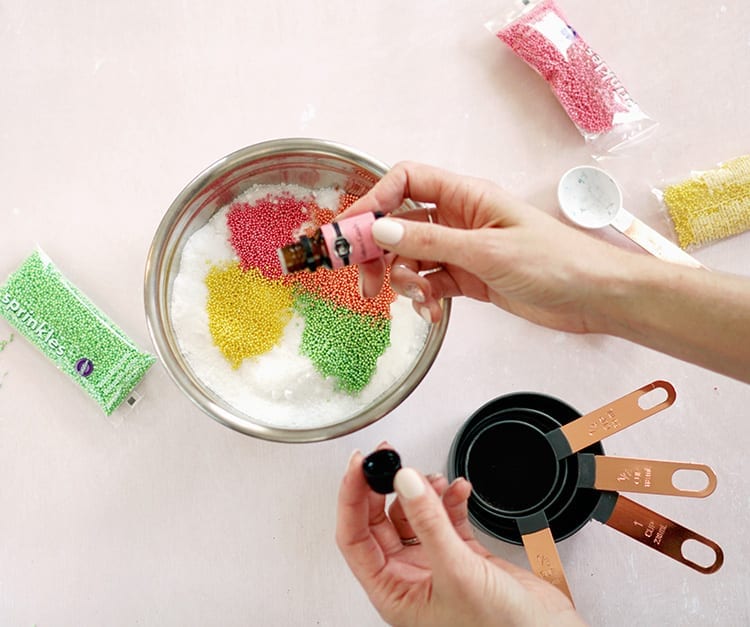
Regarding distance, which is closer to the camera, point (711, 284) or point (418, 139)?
point (711, 284)

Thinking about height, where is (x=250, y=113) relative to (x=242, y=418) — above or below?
above

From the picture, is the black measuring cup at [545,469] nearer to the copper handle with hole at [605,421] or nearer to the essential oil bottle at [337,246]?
the copper handle with hole at [605,421]

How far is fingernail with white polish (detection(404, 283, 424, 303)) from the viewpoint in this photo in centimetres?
86

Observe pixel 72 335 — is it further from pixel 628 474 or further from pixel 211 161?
pixel 628 474

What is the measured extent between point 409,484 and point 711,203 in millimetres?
716

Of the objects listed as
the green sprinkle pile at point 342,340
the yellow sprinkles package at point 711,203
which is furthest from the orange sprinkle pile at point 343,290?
the yellow sprinkles package at point 711,203

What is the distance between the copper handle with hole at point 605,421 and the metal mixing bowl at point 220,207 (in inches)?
9.0

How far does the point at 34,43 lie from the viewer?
1.06m

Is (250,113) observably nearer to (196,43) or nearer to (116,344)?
(196,43)

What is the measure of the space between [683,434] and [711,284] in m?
0.39

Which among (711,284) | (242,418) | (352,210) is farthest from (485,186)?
(242,418)

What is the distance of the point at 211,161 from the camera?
105 cm

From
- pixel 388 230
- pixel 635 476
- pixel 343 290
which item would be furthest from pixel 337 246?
pixel 635 476

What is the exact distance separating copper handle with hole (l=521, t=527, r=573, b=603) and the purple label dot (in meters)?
0.67
